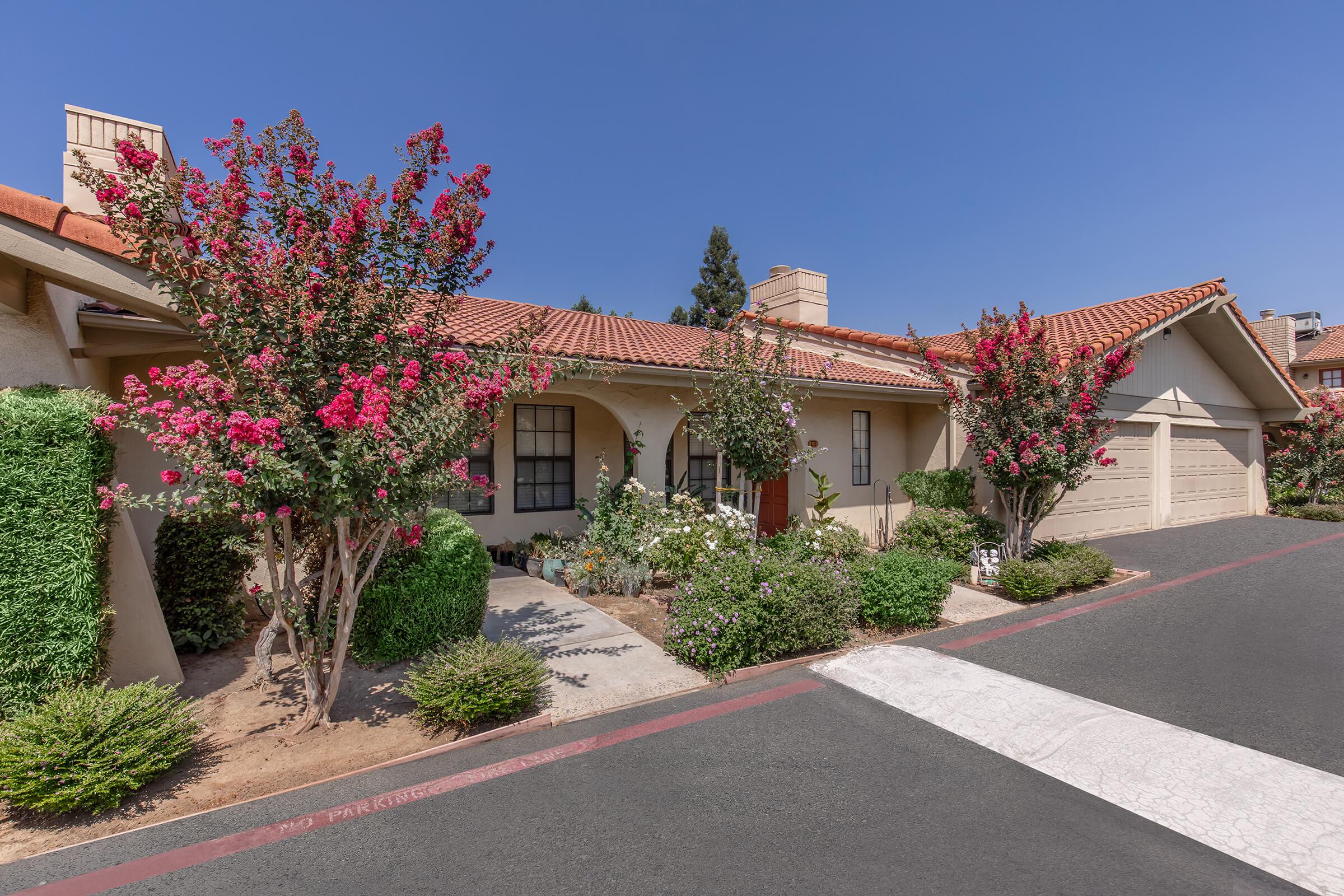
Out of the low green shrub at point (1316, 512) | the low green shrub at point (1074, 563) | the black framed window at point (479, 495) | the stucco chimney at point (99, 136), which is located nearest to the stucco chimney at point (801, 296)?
the low green shrub at point (1074, 563)

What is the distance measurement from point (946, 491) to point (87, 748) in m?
11.0

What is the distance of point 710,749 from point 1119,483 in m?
12.8

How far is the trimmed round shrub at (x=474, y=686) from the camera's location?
4457mm

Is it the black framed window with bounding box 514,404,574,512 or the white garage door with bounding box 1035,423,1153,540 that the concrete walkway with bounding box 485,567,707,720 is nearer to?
the black framed window with bounding box 514,404,574,512

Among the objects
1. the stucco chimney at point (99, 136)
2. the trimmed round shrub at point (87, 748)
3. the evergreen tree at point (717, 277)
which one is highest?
the evergreen tree at point (717, 277)

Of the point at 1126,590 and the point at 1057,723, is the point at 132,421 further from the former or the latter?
the point at 1126,590

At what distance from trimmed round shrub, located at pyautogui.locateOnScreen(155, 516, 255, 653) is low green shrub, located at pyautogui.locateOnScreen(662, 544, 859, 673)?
13.3 feet

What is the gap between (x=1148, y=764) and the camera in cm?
415

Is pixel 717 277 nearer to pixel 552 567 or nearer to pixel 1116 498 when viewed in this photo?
pixel 1116 498

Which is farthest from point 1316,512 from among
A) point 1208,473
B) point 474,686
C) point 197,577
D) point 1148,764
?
point 197,577

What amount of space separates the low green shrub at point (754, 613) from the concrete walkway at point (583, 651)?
0.90ft

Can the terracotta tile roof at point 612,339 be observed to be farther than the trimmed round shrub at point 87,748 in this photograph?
Yes

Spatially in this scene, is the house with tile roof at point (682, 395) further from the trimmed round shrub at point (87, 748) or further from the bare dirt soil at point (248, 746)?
the trimmed round shrub at point (87, 748)

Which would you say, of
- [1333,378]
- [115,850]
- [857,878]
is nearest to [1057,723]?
[857,878]
